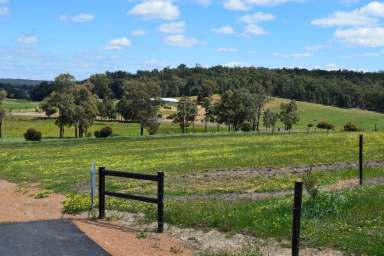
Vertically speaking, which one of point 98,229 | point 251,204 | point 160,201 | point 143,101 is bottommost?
point 98,229

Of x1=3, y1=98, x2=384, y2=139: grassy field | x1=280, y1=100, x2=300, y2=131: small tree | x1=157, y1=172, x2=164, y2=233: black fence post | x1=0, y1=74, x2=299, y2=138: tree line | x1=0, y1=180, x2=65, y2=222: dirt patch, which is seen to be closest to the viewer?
x1=157, y1=172, x2=164, y2=233: black fence post

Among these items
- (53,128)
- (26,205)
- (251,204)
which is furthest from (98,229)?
(53,128)

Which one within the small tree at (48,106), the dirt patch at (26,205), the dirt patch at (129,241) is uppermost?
the small tree at (48,106)

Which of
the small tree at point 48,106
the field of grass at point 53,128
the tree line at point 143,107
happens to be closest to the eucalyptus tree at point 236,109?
the tree line at point 143,107

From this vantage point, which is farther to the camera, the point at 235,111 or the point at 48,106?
the point at 235,111

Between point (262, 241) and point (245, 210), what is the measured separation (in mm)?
2786

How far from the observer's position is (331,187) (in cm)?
1973

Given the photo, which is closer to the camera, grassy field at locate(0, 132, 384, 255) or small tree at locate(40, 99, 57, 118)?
grassy field at locate(0, 132, 384, 255)

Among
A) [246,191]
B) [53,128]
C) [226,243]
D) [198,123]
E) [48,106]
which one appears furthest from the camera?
[198,123]

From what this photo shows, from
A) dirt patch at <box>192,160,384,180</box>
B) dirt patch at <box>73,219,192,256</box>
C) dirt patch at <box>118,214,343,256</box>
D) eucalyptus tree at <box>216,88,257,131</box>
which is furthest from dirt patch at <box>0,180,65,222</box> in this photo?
eucalyptus tree at <box>216,88,257,131</box>

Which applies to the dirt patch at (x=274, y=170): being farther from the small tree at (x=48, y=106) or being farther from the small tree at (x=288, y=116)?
the small tree at (x=288, y=116)

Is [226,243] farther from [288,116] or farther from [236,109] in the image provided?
[236,109]

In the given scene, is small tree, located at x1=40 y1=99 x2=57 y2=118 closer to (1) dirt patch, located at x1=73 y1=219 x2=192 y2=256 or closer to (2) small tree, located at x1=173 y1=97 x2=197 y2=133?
(2) small tree, located at x1=173 y1=97 x2=197 y2=133

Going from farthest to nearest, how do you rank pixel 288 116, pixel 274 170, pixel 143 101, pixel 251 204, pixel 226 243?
pixel 288 116
pixel 143 101
pixel 274 170
pixel 251 204
pixel 226 243
